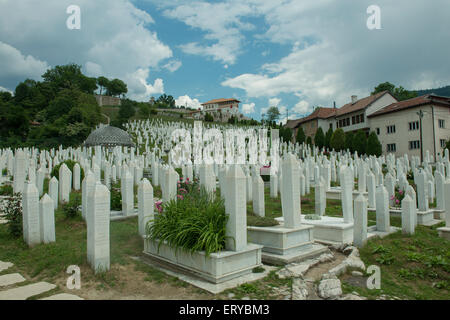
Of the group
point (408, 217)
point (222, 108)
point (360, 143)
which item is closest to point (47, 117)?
point (360, 143)

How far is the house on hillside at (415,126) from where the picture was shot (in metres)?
30.7

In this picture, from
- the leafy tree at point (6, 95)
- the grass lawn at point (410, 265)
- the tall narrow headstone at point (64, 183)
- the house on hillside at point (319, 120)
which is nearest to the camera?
the grass lawn at point (410, 265)

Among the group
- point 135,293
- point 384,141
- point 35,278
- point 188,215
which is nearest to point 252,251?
point 188,215

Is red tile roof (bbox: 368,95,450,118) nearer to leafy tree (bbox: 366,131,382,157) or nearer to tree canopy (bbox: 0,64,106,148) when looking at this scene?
leafy tree (bbox: 366,131,382,157)

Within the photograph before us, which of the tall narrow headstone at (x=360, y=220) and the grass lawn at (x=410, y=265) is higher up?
the tall narrow headstone at (x=360, y=220)

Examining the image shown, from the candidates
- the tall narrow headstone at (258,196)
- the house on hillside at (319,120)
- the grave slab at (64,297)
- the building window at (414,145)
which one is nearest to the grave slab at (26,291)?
the grave slab at (64,297)

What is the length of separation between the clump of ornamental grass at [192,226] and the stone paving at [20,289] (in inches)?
72.4

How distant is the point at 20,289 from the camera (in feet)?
14.2

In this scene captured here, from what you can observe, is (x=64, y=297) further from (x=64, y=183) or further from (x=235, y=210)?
(x=64, y=183)

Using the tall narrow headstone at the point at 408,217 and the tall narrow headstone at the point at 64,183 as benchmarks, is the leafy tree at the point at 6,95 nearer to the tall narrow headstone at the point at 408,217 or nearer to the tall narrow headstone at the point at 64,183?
the tall narrow headstone at the point at 64,183

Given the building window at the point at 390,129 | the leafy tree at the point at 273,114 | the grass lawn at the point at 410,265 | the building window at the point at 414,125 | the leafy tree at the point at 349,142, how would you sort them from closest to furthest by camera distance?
the grass lawn at the point at 410,265
the building window at the point at 414,125
the leafy tree at the point at 349,142
the building window at the point at 390,129
the leafy tree at the point at 273,114

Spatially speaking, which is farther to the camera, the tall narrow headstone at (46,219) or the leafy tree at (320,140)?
the leafy tree at (320,140)

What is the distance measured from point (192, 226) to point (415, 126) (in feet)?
117
